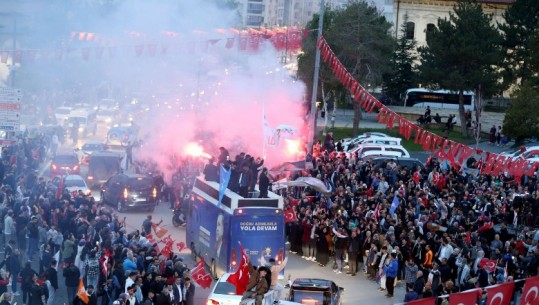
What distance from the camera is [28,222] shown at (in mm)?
26203

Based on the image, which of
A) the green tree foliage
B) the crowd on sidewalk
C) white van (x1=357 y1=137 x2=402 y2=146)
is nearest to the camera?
the crowd on sidewalk

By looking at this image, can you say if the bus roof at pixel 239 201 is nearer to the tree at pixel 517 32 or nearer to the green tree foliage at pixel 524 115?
the green tree foliage at pixel 524 115

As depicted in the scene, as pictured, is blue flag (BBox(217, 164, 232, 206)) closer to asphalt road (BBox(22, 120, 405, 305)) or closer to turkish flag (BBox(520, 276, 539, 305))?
asphalt road (BBox(22, 120, 405, 305))

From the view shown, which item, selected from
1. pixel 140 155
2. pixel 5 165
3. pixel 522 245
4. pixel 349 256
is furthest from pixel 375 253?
pixel 140 155

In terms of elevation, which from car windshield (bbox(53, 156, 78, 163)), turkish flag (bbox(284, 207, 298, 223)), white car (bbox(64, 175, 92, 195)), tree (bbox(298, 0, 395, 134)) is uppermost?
tree (bbox(298, 0, 395, 134))

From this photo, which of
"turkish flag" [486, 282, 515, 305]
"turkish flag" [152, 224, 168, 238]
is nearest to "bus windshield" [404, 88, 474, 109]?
"turkish flag" [152, 224, 168, 238]

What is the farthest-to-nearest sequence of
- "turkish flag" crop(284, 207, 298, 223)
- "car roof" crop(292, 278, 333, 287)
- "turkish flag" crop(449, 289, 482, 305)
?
1. "turkish flag" crop(284, 207, 298, 223)
2. "car roof" crop(292, 278, 333, 287)
3. "turkish flag" crop(449, 289, 482, 305)

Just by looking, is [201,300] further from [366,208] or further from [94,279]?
[366,208]

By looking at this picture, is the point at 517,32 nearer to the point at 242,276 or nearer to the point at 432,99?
the point at 432,99

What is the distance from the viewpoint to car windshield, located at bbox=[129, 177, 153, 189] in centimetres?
3447

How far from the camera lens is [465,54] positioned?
192 feet

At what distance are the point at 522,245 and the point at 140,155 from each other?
23.7 meters

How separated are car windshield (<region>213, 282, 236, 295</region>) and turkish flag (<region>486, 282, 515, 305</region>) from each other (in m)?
6.56

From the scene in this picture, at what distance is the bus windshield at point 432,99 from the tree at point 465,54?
12.1m
